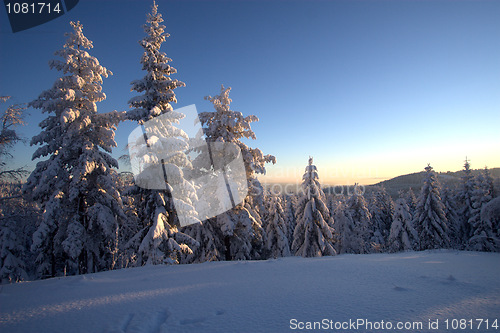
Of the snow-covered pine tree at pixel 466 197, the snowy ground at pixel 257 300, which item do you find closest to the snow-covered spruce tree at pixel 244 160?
the snowy ground at pixel 257 300

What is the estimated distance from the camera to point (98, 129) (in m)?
12.5

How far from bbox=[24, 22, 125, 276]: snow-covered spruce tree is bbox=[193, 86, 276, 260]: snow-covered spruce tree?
5.45m

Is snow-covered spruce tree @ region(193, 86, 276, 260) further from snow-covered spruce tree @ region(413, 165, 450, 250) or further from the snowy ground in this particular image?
snow-covered spruce tree @ region(413, 165, 450, 250)

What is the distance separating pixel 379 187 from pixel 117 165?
46.6 metres

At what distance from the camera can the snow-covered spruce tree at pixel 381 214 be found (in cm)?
3972

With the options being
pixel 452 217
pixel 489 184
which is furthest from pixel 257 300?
pixel 452 217

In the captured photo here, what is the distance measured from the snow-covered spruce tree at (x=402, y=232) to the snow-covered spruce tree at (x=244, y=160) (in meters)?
20.8

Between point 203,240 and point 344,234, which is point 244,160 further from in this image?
point 344,234

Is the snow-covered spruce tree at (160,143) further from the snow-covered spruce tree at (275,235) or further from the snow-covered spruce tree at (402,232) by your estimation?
the snow-covered spruce tree at (402,232)

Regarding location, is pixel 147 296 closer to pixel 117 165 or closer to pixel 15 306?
pixel 15 306

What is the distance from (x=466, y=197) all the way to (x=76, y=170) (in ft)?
119

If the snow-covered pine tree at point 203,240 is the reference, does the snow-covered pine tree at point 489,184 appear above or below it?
above

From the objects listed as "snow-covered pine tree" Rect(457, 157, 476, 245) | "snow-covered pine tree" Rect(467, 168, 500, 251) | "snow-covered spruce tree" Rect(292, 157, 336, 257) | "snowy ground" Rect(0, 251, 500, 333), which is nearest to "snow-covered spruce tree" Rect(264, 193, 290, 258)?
"snow-covered spruce tree" Rect(292, 157, 336, 257)

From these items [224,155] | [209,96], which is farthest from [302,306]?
[209,96]
